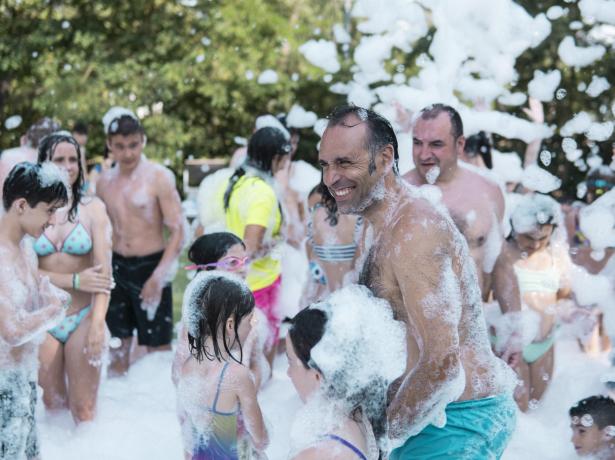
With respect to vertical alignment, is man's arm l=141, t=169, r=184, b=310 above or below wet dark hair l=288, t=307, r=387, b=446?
below

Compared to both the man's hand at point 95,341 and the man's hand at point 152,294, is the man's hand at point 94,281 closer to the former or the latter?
the man's hand at point 95,341

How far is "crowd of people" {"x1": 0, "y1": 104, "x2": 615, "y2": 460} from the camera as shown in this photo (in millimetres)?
2283

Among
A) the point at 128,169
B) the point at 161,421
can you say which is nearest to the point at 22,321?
the point at 161,421

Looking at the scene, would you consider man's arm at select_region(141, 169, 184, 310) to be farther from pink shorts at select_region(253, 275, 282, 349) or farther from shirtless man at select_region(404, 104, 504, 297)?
shirtless man at select_region(404, 104, 504, 297)

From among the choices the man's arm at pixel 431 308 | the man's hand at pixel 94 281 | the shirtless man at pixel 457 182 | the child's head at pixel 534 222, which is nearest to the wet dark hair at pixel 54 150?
the man's hand at pixel 94 281

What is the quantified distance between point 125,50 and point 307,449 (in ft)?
47.4

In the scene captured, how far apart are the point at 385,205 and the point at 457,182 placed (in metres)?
1.79

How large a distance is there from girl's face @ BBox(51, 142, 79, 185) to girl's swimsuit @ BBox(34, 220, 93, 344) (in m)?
0.29

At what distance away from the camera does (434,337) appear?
7.47 feet

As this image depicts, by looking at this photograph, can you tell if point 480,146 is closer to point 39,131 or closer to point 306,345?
point 39,131

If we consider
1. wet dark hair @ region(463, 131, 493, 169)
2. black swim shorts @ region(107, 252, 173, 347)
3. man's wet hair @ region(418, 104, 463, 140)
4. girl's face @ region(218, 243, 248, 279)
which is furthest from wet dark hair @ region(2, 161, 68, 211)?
wet dark hair @ region(463, 131, 493, 169)

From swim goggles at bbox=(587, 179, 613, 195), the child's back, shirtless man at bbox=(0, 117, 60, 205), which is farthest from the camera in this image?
swim goggles at bbox=(587, 179, 613, 195)

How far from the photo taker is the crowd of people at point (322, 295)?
228 cm

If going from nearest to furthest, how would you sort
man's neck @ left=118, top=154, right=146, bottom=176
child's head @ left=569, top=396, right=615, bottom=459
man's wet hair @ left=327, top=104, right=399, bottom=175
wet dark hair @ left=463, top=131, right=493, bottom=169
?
man's wet hair @ left=327, top=104, right=399, bottom=175, child's head @ left=569, top=396, right=615, bottom=459, man's neck @ left=118, top=154, right=146, bottom=176, wet dark hair @ left=463, top=131, right=493, bottom=169
